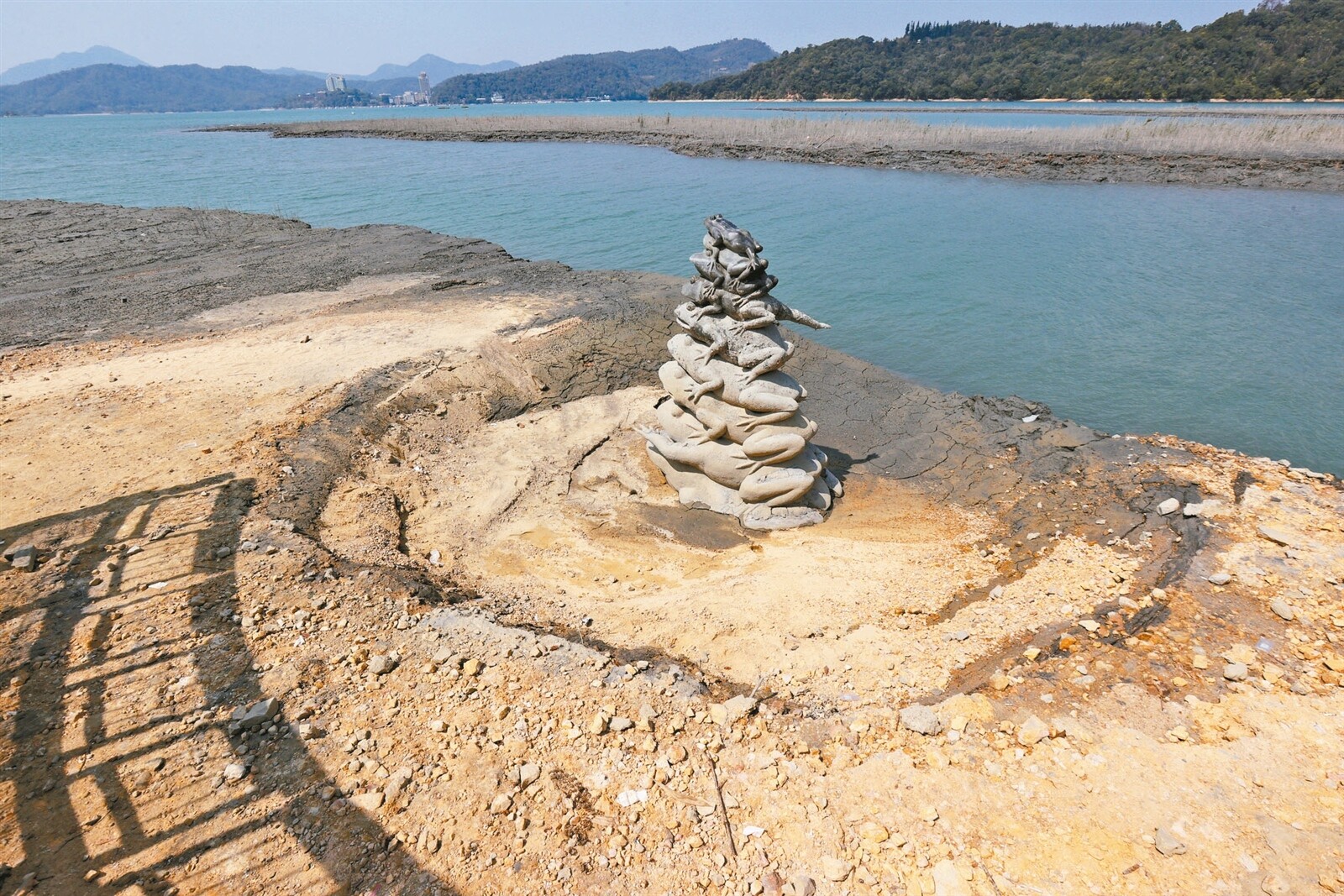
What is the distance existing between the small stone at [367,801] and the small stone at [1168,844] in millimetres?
4200

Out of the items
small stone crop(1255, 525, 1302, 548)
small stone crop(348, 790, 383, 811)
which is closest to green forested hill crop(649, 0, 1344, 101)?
small stone crop(1255, 525, 1302, 548)

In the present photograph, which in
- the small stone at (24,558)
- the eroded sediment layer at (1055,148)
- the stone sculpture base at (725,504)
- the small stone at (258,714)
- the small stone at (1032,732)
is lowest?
the stone sculpture base at (725,504)

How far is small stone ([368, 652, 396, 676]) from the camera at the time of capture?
4676 millimetres

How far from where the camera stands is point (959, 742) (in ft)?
13.6

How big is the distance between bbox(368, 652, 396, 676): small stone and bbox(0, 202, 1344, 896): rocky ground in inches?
1.5

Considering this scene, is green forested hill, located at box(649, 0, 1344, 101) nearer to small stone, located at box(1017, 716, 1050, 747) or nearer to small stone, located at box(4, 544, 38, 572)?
small stone, located at box(1017, 716, 1050, 747)

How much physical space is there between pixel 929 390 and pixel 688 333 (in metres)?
4.85

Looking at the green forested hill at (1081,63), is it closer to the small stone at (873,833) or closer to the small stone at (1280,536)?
the small stone at (1280,536)

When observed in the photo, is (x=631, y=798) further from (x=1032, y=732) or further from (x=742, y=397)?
(x=742, y=397)

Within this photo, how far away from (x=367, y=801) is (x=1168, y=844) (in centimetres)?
431

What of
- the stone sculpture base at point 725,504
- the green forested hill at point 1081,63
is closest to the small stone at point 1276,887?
the stone sculpture base at point 725,504

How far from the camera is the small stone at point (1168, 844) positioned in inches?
135

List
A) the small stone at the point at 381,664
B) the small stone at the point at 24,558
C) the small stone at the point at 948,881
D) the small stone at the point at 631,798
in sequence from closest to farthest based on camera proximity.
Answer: the small stone at the point at 948,881, the small stone at the point at 631,798, the small stone at the point at 381,664, the small stone at the point at 24,558

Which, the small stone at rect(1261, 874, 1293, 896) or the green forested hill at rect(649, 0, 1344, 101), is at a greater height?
the green forested hill at rect(649, 0, 1344, 101)
